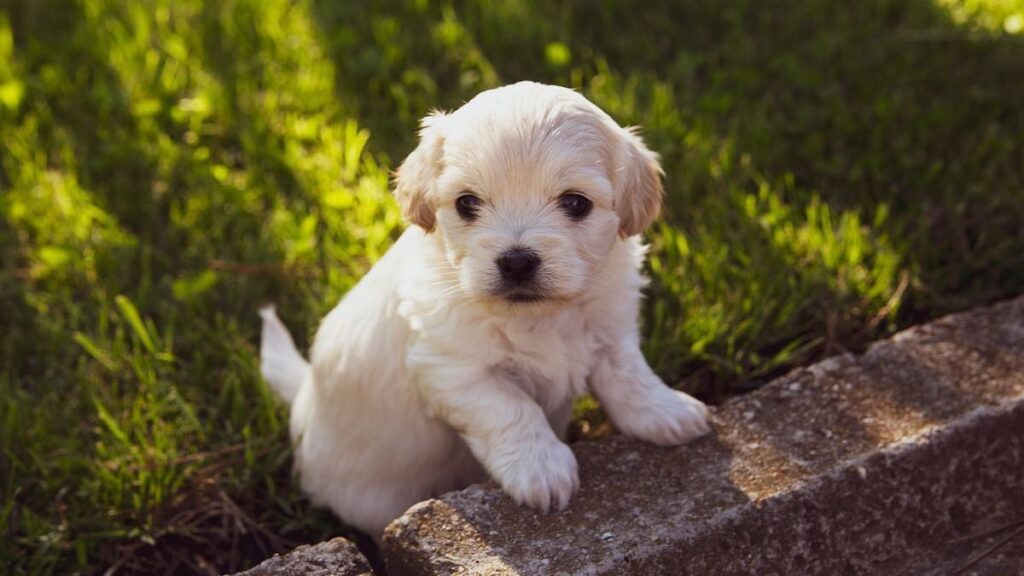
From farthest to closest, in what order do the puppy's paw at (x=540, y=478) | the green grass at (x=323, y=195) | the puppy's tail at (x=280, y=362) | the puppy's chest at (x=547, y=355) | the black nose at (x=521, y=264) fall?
the puppy's tail at (x=280, y=362)
the green grass at (x=323, y=195)
the puppy's chest at (x=547, y=355)
the puppy's paw at (x=540, y=478)
the black nose at (x=521, y=264)

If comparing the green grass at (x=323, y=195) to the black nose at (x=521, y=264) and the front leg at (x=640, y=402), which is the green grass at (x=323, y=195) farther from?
the black nose at (x=521, y=264)

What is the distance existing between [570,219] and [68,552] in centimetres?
148

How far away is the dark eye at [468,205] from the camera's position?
233 centimetres

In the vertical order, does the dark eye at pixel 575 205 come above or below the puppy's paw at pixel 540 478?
above

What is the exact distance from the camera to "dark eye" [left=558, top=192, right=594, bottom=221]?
91.2 inches

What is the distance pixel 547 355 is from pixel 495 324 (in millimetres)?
138

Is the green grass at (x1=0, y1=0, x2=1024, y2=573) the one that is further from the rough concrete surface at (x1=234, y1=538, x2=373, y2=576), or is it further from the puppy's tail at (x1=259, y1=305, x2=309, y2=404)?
the rough concrete surface at (x1=234, y1=538, x2=373, y2=576)

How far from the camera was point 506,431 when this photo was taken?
2.39 m

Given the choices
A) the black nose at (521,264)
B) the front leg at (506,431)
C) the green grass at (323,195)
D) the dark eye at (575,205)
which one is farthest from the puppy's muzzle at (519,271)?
the green grass at (323,195)

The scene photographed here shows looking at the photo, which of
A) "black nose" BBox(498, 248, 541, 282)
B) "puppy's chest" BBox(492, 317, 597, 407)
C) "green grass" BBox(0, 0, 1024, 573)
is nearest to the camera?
"black nose" BBox(498, 248, 541, 282)

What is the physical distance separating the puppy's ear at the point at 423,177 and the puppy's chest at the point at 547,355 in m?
0.30

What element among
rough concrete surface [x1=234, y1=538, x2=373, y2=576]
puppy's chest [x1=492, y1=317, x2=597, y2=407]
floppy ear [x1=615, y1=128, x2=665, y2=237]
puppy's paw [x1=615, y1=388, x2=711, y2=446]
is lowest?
rough concrete surface [x1=234, y1=538, x2=373, y2=576]

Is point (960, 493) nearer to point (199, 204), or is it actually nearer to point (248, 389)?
point (248, 389)

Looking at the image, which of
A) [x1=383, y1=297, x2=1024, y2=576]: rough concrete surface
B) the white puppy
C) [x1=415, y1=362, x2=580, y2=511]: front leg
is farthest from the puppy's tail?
[x1=383, y1=297, x2=1024, y2=576]: rough concrete surface
